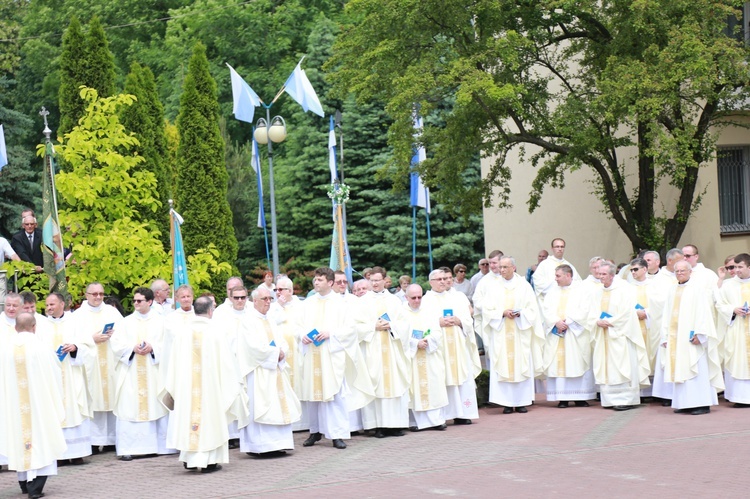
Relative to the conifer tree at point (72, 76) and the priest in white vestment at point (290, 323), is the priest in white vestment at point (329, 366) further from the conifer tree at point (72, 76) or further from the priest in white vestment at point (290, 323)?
the conifer tree at point (72, 76)

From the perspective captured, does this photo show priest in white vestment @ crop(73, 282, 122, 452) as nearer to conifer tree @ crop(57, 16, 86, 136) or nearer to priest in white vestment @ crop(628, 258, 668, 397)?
priest in white vestment @ crop(628, 258, 668, 397)

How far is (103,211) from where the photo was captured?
664 inches

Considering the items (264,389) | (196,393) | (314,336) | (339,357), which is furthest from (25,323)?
(339,357)

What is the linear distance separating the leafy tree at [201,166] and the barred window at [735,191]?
11169mm

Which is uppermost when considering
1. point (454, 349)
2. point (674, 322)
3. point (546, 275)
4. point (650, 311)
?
point (546, 275)

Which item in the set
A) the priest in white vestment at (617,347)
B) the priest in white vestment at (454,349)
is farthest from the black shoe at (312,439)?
the priest in white vestment at (617,347)

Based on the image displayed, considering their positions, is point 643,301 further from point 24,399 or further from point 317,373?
point 24,399

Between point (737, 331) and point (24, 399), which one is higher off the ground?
point (737, 331)

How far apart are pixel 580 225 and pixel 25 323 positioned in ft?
54.7

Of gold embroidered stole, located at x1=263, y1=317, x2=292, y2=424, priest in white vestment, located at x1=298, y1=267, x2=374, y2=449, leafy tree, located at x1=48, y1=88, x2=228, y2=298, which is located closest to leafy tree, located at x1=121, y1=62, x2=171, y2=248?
leafy tree, located at x1=48, y1=88, x2=228, y2=298

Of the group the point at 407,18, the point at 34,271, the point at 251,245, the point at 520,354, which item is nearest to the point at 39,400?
the point at 34,271

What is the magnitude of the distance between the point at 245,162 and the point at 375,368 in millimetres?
26293

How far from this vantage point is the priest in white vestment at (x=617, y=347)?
15523 mm

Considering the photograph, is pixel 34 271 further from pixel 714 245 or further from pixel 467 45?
pixel 714 245
